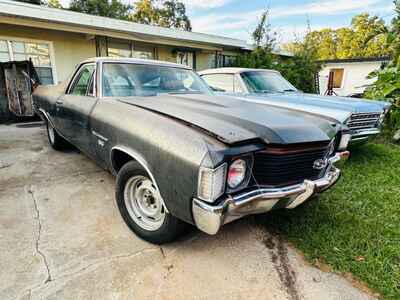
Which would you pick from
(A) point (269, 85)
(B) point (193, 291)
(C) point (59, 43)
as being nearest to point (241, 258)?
(B) point (193, 291)

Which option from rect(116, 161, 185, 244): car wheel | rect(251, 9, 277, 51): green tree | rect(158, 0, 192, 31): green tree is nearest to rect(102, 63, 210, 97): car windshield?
rect(116, 161, 185, 244): car wheel

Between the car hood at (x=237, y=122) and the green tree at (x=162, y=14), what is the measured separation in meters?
32.8

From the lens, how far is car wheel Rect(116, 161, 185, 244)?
207cm

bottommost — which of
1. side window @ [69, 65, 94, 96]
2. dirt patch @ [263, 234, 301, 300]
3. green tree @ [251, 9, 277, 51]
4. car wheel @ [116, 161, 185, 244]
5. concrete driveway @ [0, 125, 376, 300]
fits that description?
dirt patch @ [263, 234, 301, 300]

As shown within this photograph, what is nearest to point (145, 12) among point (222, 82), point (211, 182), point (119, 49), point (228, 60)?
point (228, 60)

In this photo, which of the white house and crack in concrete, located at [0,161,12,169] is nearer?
crack in concrete, located at [0,161,12,169]

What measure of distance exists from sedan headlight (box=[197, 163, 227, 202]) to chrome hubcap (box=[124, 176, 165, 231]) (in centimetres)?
74

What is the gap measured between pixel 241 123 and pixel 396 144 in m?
5.67

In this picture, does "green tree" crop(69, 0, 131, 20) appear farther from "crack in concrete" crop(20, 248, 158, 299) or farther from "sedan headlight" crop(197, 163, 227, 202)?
"sedan headlight" crop(197, 163, 227, 202)

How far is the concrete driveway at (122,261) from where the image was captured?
1.76 meters

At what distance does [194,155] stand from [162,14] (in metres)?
36.6

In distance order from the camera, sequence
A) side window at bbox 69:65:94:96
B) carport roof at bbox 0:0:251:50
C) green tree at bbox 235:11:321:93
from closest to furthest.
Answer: side window at bbox 69:65:94:96 → carport roof at bbox 0:0:251:50 → green tree at bbox 235:11:321:93

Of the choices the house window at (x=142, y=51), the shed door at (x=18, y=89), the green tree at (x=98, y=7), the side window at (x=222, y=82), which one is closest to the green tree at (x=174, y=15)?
the green tree at (x=98, y=7)

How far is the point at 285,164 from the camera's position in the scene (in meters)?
1.84
